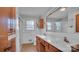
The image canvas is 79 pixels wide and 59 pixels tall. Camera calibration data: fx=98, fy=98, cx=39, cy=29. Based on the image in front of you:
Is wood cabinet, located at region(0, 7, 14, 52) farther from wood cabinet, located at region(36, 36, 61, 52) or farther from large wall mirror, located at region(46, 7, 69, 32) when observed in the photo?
large wall mirror, located at region(46, 7, 69, 32)

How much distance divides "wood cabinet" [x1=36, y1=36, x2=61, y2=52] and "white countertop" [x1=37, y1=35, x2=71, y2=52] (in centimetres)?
4

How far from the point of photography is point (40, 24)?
1.29 meters

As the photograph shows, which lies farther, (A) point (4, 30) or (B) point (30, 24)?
(B) point (30, 24)

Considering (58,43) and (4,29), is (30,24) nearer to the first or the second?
(4,29)

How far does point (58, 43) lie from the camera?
125 cm

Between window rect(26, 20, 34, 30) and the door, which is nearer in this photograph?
the door

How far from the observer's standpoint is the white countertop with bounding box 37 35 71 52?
3.93ft

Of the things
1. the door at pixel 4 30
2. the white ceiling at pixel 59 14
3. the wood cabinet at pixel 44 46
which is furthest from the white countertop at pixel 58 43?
the door at pixel 4 30

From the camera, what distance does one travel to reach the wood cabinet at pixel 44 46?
1.25 meters

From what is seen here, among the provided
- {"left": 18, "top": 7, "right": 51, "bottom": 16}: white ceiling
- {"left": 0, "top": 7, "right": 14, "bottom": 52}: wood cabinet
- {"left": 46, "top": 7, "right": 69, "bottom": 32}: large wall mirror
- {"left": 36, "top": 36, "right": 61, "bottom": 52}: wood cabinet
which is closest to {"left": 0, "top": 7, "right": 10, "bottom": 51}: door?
{"left": 0, "top": 7, "right": 14, "bottom": 52}: wood cabinet

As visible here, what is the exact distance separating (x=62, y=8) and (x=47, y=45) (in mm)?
523

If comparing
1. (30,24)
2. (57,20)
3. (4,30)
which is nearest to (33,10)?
(30,24)

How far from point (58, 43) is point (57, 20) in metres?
0.30
